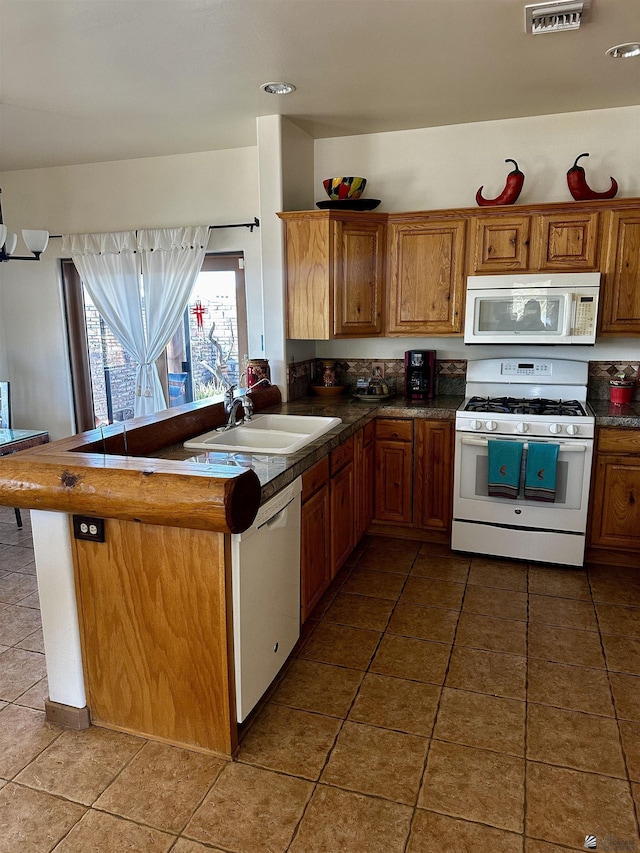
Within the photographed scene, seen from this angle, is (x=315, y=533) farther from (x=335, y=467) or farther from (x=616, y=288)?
(x=616, y=288)

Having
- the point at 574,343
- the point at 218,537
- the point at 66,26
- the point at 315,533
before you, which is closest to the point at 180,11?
the point at 66,26

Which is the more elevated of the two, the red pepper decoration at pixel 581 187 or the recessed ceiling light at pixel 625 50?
the recessed ceiling light at pixel 625 50

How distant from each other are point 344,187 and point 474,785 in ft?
10.7

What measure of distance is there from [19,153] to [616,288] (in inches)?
166

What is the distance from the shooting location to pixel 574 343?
3.47m

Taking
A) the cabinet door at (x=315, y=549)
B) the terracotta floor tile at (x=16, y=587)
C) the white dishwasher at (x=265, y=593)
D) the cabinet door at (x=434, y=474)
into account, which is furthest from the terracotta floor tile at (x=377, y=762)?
the terracotta floor tile at (x=16, y=587)

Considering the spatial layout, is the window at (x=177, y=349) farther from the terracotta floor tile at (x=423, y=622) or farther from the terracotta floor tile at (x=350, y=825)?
the terracotta floor tile at (x=350, y=825)

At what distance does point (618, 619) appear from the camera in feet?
9.63

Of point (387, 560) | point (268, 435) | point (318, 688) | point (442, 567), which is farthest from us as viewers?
point (387, 560)

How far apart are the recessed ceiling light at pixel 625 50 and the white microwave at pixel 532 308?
1074 mm

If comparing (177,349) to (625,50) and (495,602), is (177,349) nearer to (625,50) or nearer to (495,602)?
(495,602)

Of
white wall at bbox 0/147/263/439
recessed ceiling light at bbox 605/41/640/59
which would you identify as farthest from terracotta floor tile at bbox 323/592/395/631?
recessed ceiling light at bbox 605/41/640/59

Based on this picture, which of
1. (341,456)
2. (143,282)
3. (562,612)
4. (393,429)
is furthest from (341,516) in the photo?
(143,282)

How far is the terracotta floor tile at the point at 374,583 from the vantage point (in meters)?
3.23
